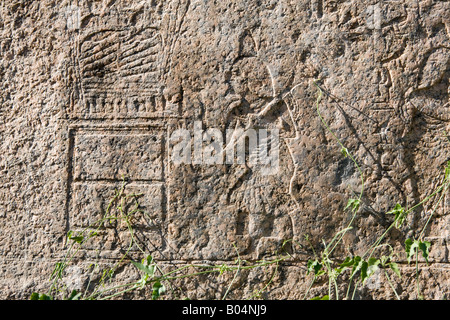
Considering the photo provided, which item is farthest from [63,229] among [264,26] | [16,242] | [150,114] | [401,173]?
[401,173]

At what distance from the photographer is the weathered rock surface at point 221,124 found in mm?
2424

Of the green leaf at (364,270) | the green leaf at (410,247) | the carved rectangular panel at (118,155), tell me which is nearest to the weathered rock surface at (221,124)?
the carved rectangular panel at (118,155)

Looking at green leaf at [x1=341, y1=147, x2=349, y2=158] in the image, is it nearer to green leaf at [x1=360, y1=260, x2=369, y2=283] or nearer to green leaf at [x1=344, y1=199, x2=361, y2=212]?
green leaf at [x1=344, y1=199, x2=361, y2=212]

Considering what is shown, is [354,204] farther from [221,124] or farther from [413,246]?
[221,124]

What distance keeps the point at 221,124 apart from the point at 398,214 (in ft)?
3.13

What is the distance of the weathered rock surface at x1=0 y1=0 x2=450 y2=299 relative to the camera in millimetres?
2424

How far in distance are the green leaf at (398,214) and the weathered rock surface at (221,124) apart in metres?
0.05

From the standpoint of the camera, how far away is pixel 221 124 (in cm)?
251

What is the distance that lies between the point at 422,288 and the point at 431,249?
0.19 metres

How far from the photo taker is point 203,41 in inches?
99.4

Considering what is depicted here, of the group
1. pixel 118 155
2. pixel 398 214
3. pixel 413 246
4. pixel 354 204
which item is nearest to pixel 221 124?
pixel 118 155

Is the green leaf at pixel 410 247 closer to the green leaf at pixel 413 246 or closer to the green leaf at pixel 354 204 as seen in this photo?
the green leaf at pixel 413 246

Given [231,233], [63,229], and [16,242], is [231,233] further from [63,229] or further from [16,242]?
[16,242]

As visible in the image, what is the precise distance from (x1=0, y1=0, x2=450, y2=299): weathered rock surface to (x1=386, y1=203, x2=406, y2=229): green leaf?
0.16 feet
